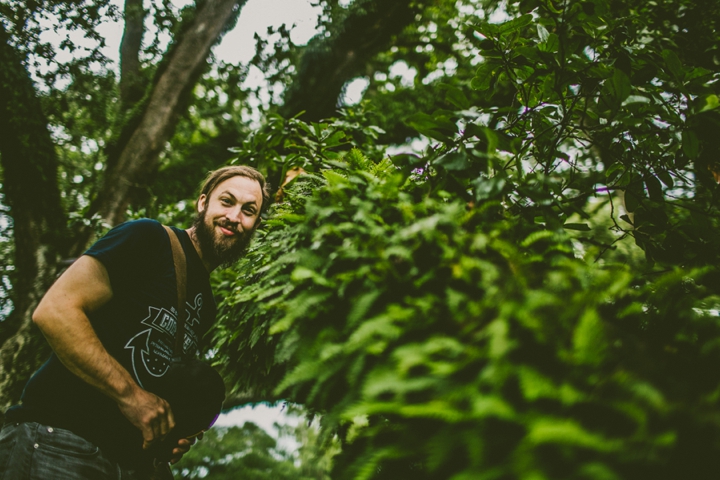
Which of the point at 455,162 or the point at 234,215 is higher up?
the point at 455,162

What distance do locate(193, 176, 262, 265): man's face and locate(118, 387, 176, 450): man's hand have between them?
90 cm

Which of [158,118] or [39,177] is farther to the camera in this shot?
[158,118]

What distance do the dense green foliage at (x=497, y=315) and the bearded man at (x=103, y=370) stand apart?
0.40 m

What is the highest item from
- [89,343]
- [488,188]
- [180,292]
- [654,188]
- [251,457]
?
[654,188]

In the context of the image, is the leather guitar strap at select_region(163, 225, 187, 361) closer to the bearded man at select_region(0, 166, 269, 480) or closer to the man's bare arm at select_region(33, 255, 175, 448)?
the bearded man at select_region(0, 166, 269, 480)

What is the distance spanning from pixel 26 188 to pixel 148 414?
4.75m

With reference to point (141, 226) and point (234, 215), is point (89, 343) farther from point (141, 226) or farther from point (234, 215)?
point (234, 215)

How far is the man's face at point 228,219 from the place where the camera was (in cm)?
222

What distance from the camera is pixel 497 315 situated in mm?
773

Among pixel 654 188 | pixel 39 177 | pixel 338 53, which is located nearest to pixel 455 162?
pixel 654 188

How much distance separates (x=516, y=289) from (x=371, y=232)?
415 millimetres

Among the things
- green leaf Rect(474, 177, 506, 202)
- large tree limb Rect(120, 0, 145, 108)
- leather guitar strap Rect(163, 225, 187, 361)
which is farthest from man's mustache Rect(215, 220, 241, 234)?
large tree limb Rect(120, 0, 145, 108)

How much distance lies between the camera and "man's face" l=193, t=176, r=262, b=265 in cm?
222

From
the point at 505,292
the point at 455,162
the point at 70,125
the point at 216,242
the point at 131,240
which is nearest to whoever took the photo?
the point at 505,292
